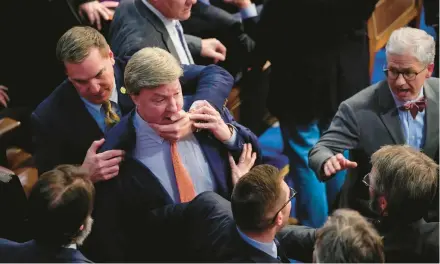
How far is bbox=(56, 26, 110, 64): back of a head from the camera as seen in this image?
350cm

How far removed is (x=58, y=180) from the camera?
288cm

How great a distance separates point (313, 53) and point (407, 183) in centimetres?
167

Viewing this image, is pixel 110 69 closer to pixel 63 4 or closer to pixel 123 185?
pixel 123 185

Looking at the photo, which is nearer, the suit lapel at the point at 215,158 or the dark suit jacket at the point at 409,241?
the dark suit jacket at the point at 409,241

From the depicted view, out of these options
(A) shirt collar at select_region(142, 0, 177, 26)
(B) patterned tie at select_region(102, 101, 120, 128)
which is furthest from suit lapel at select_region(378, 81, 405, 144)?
(B) patterned tie at select_region(102, 101, 120, 128)

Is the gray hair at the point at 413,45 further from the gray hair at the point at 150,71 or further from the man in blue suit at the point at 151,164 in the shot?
the gray hair at the point at 150,71

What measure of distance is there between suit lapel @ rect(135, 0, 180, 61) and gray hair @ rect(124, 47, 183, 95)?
2.08ft

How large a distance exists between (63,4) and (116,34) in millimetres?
508

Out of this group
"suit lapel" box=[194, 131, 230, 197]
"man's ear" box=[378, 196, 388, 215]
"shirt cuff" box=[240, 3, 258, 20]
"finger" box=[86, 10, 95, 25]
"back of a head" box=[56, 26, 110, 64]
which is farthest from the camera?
"shirt cuff" box=[240, 3, 258, 20]

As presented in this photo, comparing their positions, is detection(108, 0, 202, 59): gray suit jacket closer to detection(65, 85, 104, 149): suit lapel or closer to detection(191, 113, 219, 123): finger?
detection(65, 85, 104, 149): suit lapel

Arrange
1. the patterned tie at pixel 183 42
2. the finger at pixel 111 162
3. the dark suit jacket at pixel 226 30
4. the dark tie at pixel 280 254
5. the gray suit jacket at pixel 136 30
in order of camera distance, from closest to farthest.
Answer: the dark tie at pixel 280 254 < the finger at pixel 111 162 < the gray suit jacket at pixel 136 30 < the patterned tie at pixel 183 42 < the dark suit jacket at pixel 226 30

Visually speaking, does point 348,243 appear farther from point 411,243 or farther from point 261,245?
point 411,243

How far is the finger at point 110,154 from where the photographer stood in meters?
3.26

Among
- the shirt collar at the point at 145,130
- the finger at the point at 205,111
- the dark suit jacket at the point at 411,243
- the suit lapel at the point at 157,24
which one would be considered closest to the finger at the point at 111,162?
the shirt collar at the point at 145,130
